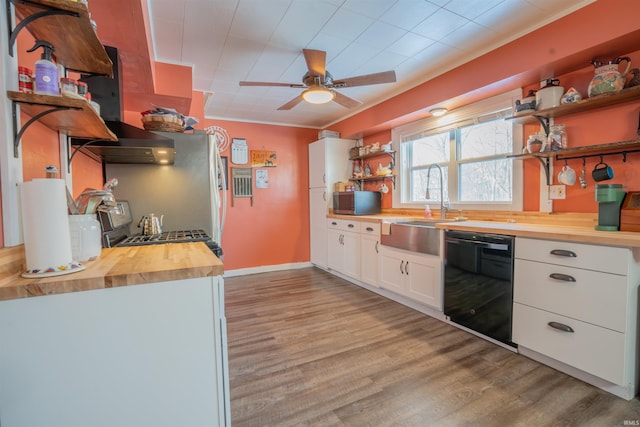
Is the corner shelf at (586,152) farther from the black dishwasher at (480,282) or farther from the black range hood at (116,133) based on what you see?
the black range hood at (116,133)

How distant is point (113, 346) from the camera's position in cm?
84

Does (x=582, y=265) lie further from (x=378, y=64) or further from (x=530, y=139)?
(x=378, y=64)

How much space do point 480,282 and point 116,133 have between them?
2642 mm

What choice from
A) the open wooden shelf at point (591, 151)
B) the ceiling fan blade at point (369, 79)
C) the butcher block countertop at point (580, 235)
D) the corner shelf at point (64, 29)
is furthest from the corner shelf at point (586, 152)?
the corner shelf at point (64, 29)

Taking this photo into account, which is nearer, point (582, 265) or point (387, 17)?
point (582, 265)

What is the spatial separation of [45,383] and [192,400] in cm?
39

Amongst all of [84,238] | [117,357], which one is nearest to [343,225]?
[84,238]

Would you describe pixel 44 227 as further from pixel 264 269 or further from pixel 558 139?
pixel 264 269

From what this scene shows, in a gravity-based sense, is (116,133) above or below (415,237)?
above

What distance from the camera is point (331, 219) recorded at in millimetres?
4227

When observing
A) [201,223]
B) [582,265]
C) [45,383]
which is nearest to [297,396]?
[45,383]

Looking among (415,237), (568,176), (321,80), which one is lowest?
(415,237)

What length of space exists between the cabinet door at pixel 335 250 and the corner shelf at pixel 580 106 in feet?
7.90

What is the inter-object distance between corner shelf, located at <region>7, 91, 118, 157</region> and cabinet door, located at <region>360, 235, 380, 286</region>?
106 inches
